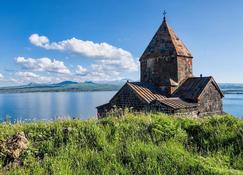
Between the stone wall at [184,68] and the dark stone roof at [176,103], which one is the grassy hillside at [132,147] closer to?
the dark stone roof at [176,103]

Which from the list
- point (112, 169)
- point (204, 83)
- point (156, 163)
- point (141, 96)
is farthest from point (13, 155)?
point (204, 83)

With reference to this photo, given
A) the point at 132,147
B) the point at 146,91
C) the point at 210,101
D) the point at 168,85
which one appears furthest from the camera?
the point at 210,101

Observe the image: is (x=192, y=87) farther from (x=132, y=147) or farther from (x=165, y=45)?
(x=132, y=147)

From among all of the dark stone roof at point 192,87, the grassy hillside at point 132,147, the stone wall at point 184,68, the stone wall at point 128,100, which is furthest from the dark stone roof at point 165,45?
the grassy hillside at point 132,147

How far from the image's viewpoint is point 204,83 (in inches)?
894

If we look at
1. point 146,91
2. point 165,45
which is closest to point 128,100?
point 146,91

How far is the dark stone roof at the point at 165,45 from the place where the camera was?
2393 centimetres

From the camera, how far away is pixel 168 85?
23047 mm

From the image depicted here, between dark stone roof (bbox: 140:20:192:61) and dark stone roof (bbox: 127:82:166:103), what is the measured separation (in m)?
3.14

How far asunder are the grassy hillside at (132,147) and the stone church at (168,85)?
11.8 metres

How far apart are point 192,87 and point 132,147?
17632 millimetres

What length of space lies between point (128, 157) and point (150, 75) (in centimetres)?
1898

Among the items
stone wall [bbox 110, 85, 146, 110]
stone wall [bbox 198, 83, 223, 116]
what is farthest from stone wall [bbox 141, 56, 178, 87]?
stone wall [bbox 110, 85, 146, 110]

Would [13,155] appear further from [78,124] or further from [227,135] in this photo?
[227,135]
